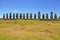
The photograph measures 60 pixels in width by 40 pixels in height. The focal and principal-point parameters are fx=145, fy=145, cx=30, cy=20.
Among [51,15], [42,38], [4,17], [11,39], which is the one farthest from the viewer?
[4,17]

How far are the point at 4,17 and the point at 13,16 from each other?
16.0ft

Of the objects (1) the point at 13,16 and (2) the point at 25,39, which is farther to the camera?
(1) the point at 13,16

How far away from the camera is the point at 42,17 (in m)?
68.2

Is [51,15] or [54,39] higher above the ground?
[51,15]

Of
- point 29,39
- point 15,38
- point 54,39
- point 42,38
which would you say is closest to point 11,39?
point 15,38

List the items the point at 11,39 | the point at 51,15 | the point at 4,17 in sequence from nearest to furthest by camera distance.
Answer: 1. the point at 11,39
2. the point at 51,15
3. the point at 4,17

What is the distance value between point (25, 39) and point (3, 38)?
111 inches

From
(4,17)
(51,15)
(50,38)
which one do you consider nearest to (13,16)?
(4,17)

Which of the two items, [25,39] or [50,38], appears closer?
[25,39]

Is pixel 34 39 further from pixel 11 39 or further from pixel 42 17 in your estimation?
pixel 42 17

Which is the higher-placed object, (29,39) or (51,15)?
(51,15)

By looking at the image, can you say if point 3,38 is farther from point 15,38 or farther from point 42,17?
point 42,17

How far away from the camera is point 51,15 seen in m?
66.4

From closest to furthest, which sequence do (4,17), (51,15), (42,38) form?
(42,38), (51,15), (4,17)
